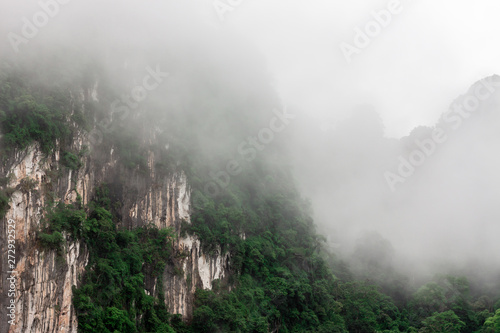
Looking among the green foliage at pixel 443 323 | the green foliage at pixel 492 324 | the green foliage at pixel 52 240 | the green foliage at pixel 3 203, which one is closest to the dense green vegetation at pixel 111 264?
the green foliage at pixel 52 240

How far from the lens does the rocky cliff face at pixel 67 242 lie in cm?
1627

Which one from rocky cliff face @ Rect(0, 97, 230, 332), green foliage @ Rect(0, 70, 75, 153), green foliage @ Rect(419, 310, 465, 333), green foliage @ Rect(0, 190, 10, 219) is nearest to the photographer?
green foliage @ Rect(0, 190, 10, 219)

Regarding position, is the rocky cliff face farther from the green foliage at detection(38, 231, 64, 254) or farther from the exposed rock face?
the green foliage at detection(38, 231, 64, 254)

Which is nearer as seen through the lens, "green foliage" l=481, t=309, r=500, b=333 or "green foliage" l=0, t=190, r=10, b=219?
"green foliage" l=0, t=190, r=10, b=219

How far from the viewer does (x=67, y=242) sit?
18391 millimetres

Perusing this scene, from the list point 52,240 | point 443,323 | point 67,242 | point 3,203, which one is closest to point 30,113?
point 3,203

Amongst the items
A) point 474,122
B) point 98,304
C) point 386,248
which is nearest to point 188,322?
point 98,304

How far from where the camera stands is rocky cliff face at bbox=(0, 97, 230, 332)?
16.3 metres

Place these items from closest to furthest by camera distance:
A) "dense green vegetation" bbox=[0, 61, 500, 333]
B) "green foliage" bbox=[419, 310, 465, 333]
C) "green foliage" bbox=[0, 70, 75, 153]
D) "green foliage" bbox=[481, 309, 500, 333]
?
1. "green foliage" bbox=[0, 70, 75, 153]
2. "dense green vegetation" bbox=[0, 61, 500, 333]
3. "green foliage" bbox=[481, 309, 500, 333]
4. "green foliage" bbox=[419, 310, 465, 333]

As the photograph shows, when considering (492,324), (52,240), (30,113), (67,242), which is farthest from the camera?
(492,324)

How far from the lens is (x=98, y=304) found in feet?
62.2

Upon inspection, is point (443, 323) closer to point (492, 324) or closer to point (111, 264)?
point (492, 324)

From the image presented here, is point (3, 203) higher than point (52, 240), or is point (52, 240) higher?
point (3, 203)

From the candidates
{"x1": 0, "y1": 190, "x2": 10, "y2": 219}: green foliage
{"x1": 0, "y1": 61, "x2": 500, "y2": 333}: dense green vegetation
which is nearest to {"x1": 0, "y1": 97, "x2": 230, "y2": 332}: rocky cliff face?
{"x1": 0, "y1": 190, "x2": 10, "y2": 219}: green foliage
